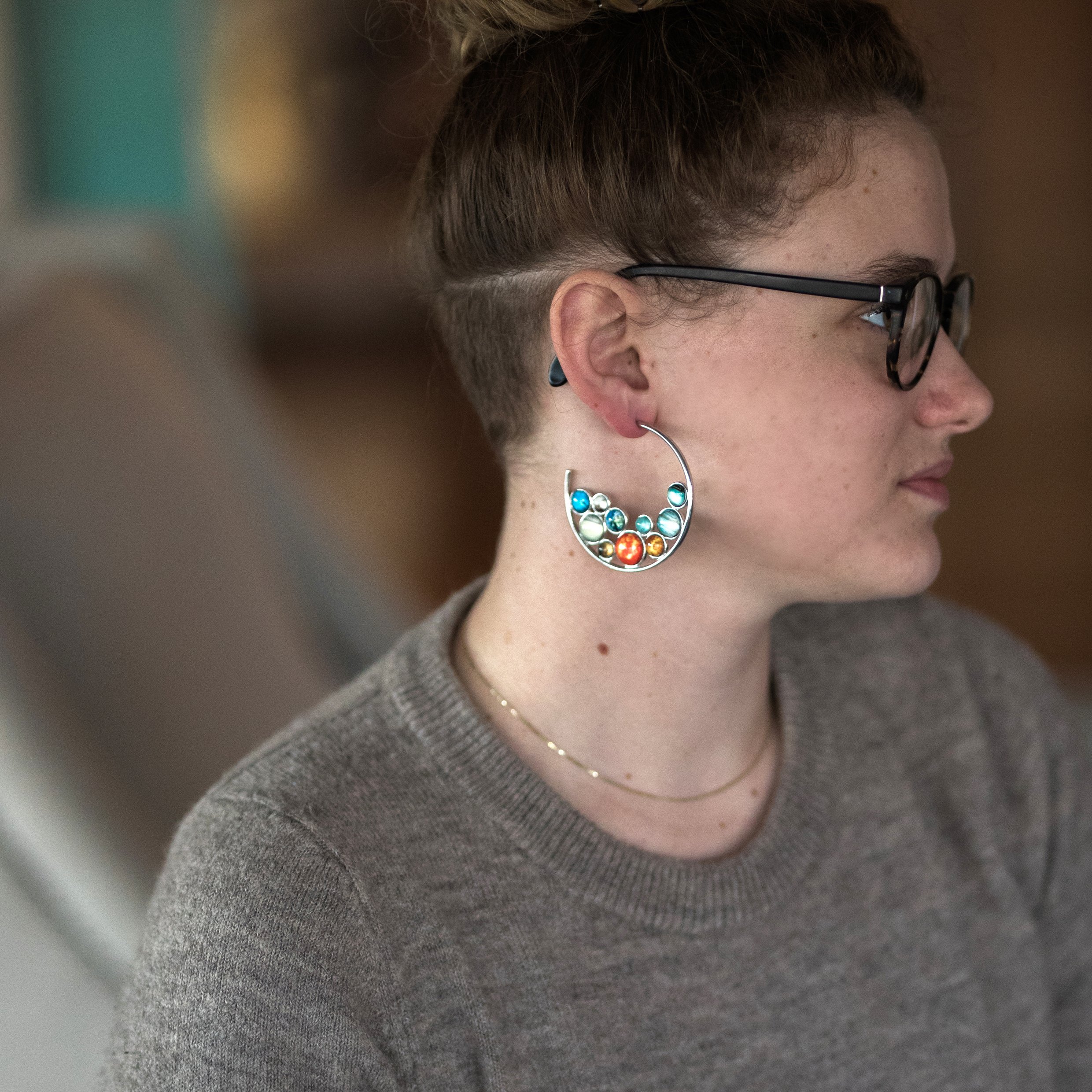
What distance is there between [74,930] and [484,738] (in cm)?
47

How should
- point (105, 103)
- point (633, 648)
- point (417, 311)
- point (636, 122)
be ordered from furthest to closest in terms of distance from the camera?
point (105, 103)
point (417, 311)
point (633, 648)
point (636, 122)

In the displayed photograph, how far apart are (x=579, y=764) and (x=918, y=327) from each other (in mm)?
461

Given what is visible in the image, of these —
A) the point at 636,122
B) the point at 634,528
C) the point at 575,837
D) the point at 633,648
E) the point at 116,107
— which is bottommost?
the point at 575,837

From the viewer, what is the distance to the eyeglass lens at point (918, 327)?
0.95 m

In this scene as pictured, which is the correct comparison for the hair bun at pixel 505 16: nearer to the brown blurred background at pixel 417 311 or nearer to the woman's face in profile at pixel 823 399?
the woman's face in profile at pixel 823 399

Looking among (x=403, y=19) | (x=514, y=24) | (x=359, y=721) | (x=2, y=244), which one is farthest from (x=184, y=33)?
(x=359, y=721)

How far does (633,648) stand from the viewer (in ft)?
3.34

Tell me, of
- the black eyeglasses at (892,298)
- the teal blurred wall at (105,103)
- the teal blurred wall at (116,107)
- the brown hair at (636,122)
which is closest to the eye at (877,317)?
the black eyeglasses at (892,298)

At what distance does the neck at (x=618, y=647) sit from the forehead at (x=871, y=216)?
9.0 inches

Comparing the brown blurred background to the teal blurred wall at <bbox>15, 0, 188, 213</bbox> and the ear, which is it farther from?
the ear

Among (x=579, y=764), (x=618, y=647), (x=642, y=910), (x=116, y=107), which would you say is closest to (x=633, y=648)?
(x=618, y=647)

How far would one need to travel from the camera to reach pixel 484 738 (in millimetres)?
1004

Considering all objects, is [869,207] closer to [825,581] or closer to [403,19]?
[825,581]

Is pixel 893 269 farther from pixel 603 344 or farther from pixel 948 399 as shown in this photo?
pixel 603 344
